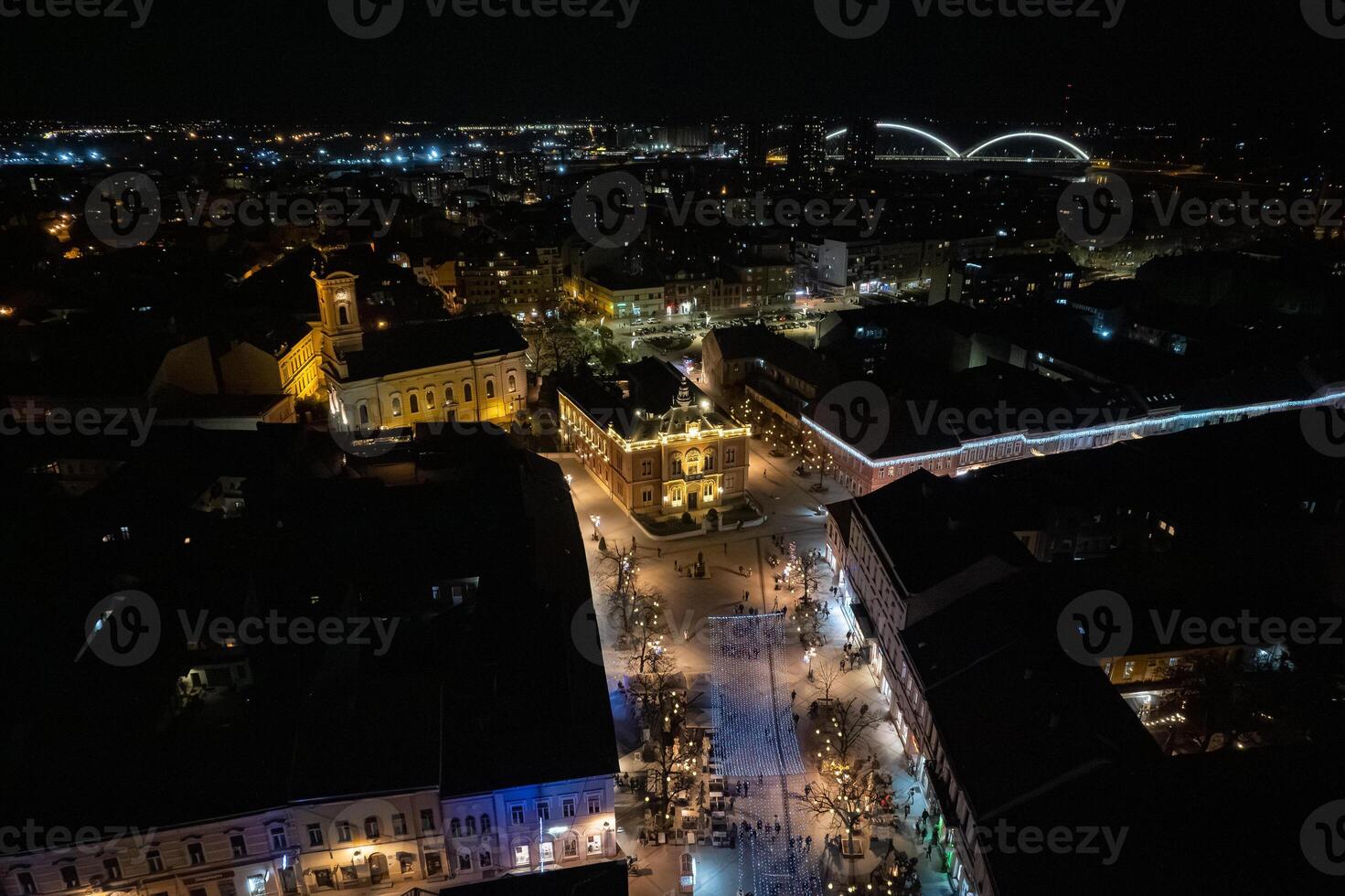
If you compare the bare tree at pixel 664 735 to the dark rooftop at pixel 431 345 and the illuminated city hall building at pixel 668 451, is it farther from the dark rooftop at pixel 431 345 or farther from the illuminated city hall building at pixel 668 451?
the dark rooftop at pixel 431 345

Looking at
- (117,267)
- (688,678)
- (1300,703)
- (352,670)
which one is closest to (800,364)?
(688,678)

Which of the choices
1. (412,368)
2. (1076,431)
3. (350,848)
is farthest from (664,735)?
(1076,431)

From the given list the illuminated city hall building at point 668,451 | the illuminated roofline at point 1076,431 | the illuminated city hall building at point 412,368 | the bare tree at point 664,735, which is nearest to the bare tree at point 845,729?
the bare tree at point 664,735

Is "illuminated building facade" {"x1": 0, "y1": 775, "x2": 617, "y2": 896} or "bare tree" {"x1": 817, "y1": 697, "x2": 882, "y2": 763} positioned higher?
"illuminated building facade" {"x1": 0, "y1": 775, "x2": 617, "y2": 896}

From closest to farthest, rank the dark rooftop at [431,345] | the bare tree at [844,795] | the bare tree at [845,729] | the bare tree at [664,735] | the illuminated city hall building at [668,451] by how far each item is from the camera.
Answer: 1. the bare tree at [844,795]
2. the bare tree at [664,735]
3. the bare tree at [845,729]
4. the illuminated city hall building at [668,451]
5. the dark rooftop at [431,345]

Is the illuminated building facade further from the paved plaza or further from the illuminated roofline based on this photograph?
the illuminated roofline

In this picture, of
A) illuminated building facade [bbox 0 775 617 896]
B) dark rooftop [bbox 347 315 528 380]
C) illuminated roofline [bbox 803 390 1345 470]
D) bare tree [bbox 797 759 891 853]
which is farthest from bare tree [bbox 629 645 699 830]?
dark rooftop [bbox 347 315 528 380]

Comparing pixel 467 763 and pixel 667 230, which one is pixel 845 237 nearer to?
pixel 667 230
